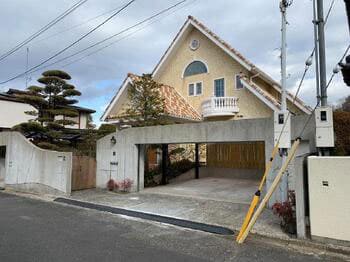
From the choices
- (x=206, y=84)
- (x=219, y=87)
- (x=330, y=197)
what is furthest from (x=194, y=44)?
(x=330, y=197)

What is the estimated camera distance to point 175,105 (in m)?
16.2

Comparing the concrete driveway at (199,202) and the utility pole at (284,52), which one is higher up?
the utility pole at (284,52)

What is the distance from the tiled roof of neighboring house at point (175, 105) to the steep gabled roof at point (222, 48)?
7.41ft

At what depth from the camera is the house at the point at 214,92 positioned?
48.5ft

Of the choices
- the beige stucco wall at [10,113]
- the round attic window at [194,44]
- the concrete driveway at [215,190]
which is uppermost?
the round attic window at [194,44]

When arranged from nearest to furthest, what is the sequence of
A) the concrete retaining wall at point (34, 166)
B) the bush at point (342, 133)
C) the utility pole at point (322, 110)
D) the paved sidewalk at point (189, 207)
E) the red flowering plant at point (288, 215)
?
1. the red flowering plant at point (288, 215)
2. the utility pole at point (322, 110)
3. the paved sidewalk at point (189, 207)
4. the bush at point (342, 133)
5. the concrete retaining wall at point (34, 166)

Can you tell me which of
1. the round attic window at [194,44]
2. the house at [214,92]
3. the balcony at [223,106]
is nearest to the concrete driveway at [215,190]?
the house at [214,92]

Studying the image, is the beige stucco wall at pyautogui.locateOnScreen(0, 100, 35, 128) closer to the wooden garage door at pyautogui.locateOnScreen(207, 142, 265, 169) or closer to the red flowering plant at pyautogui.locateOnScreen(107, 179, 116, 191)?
the red flowering plant at pyautogui.locateOnScreen(107, 179, 116, 191)

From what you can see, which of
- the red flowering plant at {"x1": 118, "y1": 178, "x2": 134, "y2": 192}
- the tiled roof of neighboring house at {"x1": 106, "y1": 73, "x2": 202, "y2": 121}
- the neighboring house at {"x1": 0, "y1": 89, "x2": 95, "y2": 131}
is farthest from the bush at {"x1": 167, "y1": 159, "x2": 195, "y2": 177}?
the neighboring house at {"x1": 0, "y1": 89, "x2": 95, "y2": 131}

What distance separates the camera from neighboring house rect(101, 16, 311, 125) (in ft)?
49.1

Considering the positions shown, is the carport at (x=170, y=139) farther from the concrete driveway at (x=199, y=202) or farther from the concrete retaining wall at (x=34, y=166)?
the concrete retaining wall at (x=34, y=166)

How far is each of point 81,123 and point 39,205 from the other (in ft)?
59.1

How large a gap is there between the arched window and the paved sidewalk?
29.5 ft

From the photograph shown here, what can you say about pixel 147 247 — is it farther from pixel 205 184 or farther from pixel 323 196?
pixel 205 184
